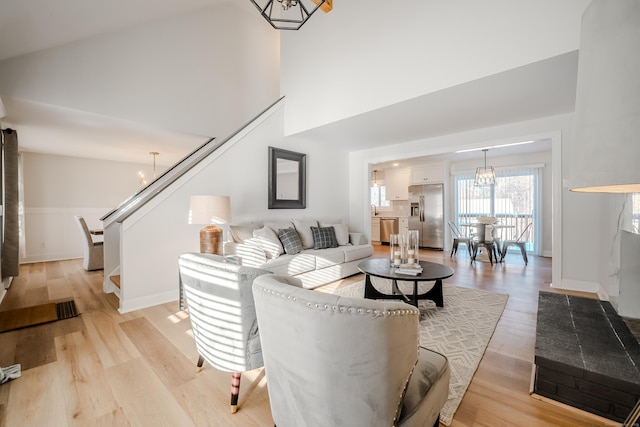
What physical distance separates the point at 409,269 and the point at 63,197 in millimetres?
7382

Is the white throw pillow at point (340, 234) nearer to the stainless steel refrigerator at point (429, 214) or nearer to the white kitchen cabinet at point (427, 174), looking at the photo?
the stainless steel refrigerator at point (429, 214)

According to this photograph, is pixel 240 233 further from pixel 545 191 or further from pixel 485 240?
pixel 545 191

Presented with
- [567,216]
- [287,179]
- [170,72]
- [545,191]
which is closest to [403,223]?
[545,191]

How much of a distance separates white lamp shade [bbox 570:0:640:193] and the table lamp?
3.02m

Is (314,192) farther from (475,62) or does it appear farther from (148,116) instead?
(475,62)

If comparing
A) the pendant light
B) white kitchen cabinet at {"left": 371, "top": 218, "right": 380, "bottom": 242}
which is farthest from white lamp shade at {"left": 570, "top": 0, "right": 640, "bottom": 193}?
white kitchen cabinet at {"left": 371, "top": 218, "right": 380, "bottom": 242}

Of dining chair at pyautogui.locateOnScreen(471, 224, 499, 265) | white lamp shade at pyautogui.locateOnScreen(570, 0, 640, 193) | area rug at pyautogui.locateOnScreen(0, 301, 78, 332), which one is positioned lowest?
area rug at pyautogui.locateOnScreen(0, 301, 78, 332)

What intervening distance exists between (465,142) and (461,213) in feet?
11.6

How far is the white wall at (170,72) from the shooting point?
3.35 meters

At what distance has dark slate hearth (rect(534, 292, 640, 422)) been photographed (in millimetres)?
1374

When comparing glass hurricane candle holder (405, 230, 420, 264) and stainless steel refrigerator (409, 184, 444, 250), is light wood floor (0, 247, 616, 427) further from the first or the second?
stainless steel refrigerator (409, 184, 444, 250)

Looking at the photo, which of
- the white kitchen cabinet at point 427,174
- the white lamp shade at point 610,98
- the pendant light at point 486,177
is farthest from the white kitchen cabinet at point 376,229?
the white lamp shade at point 610,98

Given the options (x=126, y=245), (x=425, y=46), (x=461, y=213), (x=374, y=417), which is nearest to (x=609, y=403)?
(x=374, y=417)

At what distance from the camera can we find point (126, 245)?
3.02 metres
